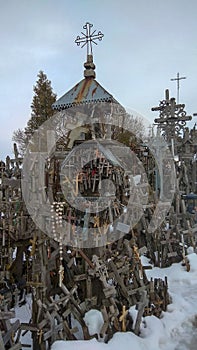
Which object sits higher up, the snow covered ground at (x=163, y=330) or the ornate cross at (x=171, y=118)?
the ornate cross at (x=171, y=118)

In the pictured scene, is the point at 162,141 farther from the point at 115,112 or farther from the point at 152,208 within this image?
the point at 115,112

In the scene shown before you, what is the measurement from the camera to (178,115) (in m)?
9.20

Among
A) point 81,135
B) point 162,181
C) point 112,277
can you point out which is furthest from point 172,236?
point 81,135

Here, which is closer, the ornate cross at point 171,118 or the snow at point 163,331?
the snow at point 163,331

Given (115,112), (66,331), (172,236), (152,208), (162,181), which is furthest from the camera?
(162,181)

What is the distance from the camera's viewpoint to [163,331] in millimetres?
4469

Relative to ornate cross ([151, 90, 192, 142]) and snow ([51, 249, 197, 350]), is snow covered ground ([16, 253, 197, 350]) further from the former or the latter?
ornate cross ([151, 90, 192, 142])

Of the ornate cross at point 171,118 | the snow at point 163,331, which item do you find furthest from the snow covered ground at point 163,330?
the ornate cross at point 171,118

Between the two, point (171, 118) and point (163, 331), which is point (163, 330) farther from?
point (171, 118)

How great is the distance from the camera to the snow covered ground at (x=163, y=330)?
3.95 metres

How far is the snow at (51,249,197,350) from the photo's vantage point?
3.95 m

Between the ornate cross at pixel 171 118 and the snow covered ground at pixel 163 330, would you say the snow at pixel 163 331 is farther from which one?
the ornate cross at pixel 171 118

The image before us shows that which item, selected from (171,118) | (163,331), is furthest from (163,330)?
(171,118)

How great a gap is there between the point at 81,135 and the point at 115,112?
74 centimetres
